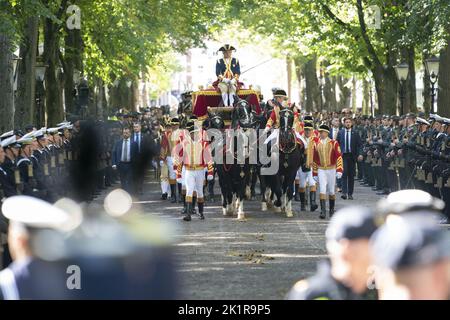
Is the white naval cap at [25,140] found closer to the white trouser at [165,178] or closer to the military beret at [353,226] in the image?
the white trouser at [165,178]

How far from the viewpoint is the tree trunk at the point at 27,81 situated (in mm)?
32500

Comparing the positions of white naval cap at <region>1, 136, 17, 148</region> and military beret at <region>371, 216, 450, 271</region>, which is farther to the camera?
white naval cap at <region>1, 136, 17, 148</region>

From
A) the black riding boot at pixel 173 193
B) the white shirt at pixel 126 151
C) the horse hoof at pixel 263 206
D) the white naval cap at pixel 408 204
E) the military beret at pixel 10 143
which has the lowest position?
the horse hoof at pixel 263 206

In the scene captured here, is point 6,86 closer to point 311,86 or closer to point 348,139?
point 348,139

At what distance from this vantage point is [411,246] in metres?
4.63

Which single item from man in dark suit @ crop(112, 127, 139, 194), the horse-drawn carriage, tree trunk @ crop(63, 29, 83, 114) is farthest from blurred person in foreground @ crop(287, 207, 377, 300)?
tree trunk @ crop(63, 29, 83, 114)

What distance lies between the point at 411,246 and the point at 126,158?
74.9 feet

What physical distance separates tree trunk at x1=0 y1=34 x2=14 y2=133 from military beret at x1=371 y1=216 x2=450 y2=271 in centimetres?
2536

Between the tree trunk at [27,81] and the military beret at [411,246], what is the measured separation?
92.7 feet

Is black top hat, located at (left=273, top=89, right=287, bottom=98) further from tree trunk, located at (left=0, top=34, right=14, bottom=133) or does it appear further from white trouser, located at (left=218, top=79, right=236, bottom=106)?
tree trunk, located at (left=0, top=34, right=14, bottom=133)

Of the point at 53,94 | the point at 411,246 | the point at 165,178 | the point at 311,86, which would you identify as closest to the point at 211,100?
the point at 165,178

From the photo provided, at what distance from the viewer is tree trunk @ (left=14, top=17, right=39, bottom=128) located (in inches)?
1280

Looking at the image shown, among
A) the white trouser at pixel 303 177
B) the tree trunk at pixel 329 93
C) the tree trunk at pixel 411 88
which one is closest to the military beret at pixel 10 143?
the white trouser at pixel 303 177
